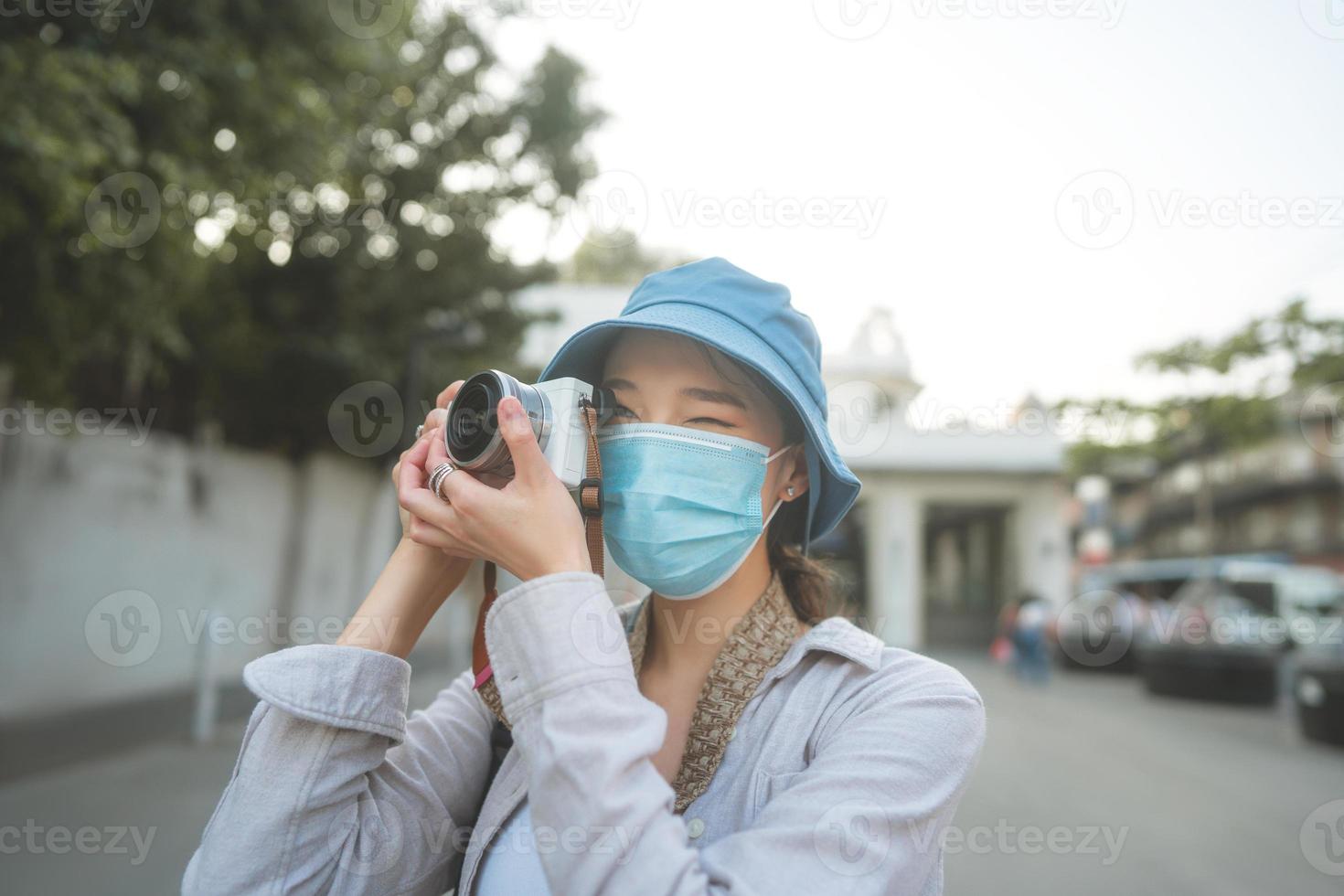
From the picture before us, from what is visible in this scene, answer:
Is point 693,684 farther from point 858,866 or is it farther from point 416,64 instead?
point 416,64

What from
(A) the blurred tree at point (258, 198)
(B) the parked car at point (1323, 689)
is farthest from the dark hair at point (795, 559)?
(B) the parked car at point (1323, 689)

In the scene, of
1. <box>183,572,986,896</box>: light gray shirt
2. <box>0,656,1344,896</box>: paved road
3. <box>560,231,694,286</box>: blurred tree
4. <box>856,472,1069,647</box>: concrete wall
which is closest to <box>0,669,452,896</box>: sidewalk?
<box>0,656,1344,896</box>: paved road

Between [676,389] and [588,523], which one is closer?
[588,523]

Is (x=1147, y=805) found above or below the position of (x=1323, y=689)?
below

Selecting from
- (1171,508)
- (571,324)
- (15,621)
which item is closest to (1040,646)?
(571,324)

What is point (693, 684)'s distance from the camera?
5.31 feet

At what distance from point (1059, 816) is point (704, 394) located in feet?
18.7

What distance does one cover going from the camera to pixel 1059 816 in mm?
6039

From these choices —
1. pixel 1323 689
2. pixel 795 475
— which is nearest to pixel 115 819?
pixel 795 475

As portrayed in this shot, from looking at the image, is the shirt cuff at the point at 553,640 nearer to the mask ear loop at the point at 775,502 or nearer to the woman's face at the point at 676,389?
the woman's face at the point at 676,389

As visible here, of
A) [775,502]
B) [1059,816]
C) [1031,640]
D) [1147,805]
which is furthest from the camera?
[1031,640]

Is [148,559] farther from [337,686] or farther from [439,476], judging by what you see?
[439,476]

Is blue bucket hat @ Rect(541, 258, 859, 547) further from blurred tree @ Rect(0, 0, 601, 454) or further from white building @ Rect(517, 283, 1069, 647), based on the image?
white building @ Rect(517, 283, 1069, 647)

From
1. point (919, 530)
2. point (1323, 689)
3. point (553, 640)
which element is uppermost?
point (553, 640)
